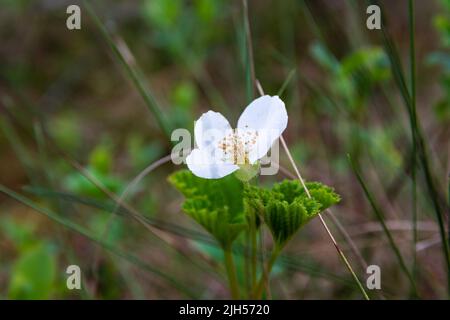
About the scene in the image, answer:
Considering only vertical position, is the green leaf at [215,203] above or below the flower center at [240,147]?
below

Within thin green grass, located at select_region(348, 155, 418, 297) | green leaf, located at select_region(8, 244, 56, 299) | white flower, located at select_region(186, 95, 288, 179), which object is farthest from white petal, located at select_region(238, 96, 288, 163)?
green leaf, located at select_region(8, 244, 56, 299)

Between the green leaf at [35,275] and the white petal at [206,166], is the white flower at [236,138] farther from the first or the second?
the green leaf at [35,275]

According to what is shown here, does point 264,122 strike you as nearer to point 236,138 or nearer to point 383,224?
point 236,138

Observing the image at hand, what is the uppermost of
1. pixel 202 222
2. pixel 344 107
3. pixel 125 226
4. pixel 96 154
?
pixel 344 107

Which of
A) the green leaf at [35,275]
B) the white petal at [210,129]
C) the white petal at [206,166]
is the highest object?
the white petal at [210,129]

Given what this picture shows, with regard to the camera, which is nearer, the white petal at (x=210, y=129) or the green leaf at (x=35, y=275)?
the white petal at (x=210, y=129)

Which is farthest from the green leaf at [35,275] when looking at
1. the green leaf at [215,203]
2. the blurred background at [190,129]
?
the green leaf at [215,203]
